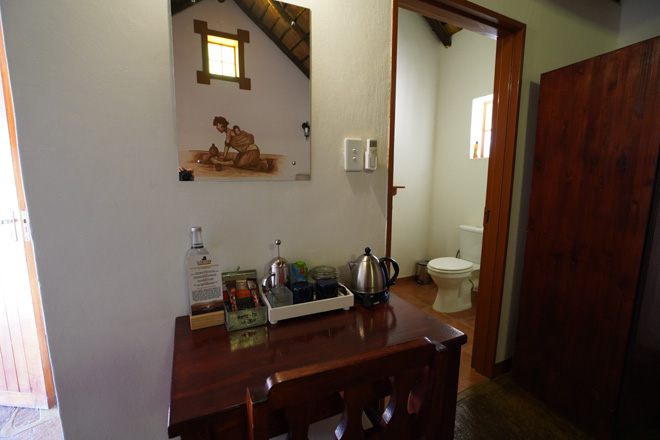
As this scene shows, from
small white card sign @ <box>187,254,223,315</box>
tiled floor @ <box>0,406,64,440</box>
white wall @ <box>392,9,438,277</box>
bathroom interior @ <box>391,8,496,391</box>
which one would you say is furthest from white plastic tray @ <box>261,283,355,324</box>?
white wall @ <box>392,9,438,277</box>

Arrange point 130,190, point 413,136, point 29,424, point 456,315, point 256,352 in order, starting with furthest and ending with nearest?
point 413,136 → point 456,315 → point 29,424 → point 130,190 → point 256,352

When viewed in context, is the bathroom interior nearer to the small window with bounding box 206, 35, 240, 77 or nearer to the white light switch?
the white light switch

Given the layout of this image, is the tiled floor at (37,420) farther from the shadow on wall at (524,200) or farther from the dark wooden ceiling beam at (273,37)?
the dark wooden ceiling beam at (273,37)

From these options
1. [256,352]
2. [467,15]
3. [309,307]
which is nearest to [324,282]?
[309,307]

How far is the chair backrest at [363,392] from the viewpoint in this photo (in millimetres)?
482

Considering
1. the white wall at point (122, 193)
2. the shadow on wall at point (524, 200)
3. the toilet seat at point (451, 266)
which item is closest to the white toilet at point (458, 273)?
the toilet seat at point (451, 266)

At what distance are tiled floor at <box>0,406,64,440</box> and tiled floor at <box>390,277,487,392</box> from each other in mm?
2260

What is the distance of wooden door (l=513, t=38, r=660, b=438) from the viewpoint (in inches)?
49.2

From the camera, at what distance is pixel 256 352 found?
82 cm

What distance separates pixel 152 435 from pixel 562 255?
2.03 meters

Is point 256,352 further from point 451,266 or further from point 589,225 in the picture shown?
point 451,266

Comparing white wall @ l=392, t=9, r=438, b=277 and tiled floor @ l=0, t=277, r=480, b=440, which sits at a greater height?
white wall @ l=392, t=9, r=438, b=277

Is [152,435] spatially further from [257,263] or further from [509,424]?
[509,424]

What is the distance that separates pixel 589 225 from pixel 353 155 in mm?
1225
